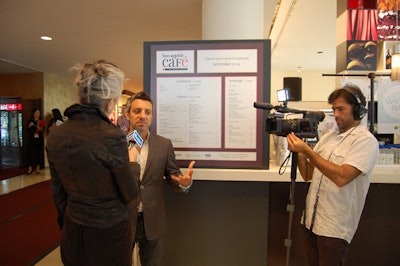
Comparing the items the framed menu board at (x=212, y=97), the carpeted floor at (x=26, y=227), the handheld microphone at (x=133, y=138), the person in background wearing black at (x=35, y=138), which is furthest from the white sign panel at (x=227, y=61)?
the person in background wearing black at (x=35, y=138)

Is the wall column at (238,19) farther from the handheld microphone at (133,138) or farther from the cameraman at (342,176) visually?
the handheld microphone at (133,138)

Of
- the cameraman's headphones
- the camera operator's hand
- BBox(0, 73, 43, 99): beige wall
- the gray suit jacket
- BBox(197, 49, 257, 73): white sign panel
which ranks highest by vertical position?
BBox(0, 73, 43, 99): beige wall

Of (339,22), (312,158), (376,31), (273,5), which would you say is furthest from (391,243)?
(273,5)

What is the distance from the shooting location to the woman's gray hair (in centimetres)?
107

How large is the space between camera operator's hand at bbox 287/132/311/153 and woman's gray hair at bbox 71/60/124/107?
89cm

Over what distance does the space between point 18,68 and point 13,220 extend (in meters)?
4.91

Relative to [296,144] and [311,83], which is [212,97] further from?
[311,83]

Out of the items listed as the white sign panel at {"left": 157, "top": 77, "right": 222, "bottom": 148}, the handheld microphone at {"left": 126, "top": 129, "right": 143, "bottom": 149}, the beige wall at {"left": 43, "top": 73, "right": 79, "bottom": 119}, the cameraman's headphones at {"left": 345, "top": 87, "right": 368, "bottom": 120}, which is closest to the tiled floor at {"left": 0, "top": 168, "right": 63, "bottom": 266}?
the beige wall at {"left": 43, "top": 73, "right": 79, "bottom": 119}

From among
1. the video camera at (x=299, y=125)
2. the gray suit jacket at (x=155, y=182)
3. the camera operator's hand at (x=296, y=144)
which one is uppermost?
the video camera at (x=299, y=125)

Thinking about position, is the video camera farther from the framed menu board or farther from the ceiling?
the ceiling

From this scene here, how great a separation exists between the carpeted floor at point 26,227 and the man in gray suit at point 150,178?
1792mm

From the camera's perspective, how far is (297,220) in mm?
1969

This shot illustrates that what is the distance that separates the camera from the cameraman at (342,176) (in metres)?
1.30

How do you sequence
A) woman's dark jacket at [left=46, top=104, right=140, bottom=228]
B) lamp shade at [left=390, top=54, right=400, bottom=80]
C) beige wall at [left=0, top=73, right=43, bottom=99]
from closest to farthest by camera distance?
woman's dark jacket at [left=46, top=104, right=140, bottom=228] < lamp shade at [left=390, top=54, right=400, bottom=80] < beige wall at [left=0, top=73, right=43, bottom=99]
